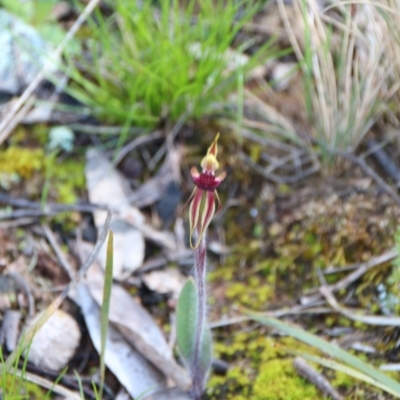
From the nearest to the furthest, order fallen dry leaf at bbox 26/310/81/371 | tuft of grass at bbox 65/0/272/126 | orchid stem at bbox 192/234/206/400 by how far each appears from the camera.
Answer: orchid stem at bbox 192/234/206/400
fallen dry leaf at bbox 26/310/81/371
tuft of grass at bbox 65/0/272/126

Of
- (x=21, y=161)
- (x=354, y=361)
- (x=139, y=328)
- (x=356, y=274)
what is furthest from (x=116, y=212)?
(x=354, y=361)

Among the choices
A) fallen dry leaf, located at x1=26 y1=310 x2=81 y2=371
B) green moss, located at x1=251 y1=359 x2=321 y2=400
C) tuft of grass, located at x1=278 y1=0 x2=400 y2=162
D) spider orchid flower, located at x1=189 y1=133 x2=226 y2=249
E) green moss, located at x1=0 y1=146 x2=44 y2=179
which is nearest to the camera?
spider orchid flower, located at x1=189 y1=133 x2=226 y2=249

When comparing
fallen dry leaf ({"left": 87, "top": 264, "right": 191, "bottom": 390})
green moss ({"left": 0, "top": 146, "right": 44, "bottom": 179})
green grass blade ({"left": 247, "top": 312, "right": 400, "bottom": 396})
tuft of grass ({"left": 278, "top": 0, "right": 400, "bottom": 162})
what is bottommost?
fallen dry leaf ({"left": 87, "top": 264, "right": 191, "bottom": 390})

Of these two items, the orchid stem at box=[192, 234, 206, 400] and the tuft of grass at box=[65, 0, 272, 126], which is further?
the tuft of grass at box=[65, 0, 272, 126]

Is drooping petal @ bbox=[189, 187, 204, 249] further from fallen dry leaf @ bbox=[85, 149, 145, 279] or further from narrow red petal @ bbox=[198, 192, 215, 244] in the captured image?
fallen dry leaf @ bbox=[85, 149, 145, 279]

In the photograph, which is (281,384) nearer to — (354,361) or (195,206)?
(354,361)

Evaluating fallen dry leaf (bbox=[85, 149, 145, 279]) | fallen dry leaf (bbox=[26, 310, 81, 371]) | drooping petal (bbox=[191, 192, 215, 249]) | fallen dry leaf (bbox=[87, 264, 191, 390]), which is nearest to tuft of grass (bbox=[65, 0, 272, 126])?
fallen dry leaf (bbox=[85, 149, 145, 279])
